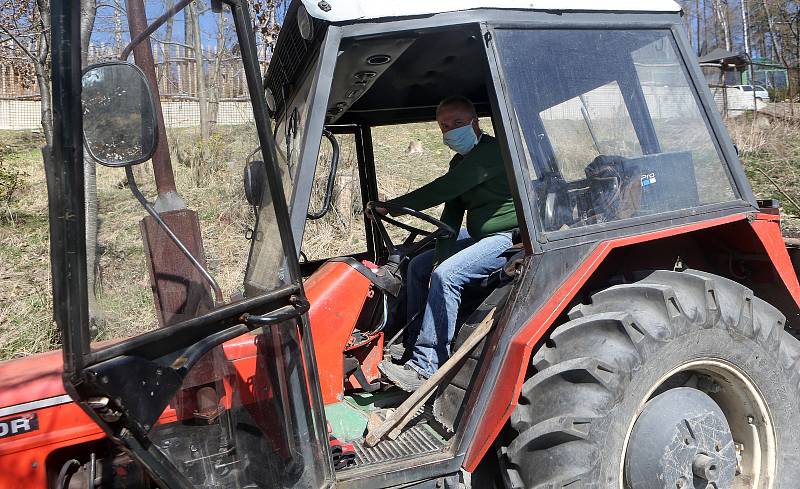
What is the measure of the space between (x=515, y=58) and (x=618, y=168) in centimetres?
70

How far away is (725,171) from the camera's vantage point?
10.2ft

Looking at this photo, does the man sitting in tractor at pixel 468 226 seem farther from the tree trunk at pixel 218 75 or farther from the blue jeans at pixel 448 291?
the tree trunk at pixel 218 75

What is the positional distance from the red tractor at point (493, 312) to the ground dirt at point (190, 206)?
0.10m

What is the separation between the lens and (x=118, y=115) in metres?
1.83

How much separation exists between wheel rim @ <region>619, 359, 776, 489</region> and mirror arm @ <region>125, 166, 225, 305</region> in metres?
1.72

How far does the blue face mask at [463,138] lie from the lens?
3553mm

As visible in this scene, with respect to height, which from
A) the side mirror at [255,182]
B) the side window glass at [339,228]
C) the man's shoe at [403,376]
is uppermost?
the side mirror at [255,182]

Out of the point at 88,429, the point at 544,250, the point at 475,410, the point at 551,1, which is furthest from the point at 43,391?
the point at 551,1

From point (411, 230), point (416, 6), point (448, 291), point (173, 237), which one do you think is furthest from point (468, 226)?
point (173, 237)

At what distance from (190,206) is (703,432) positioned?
2.30 m

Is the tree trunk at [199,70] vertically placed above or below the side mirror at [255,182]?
above

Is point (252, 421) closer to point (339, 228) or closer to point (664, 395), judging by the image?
point (664, 395)

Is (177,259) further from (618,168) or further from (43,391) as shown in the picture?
(618,168)

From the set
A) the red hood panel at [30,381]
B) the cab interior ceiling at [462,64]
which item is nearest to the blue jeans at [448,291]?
the cab interior ceiling at [462,64]
